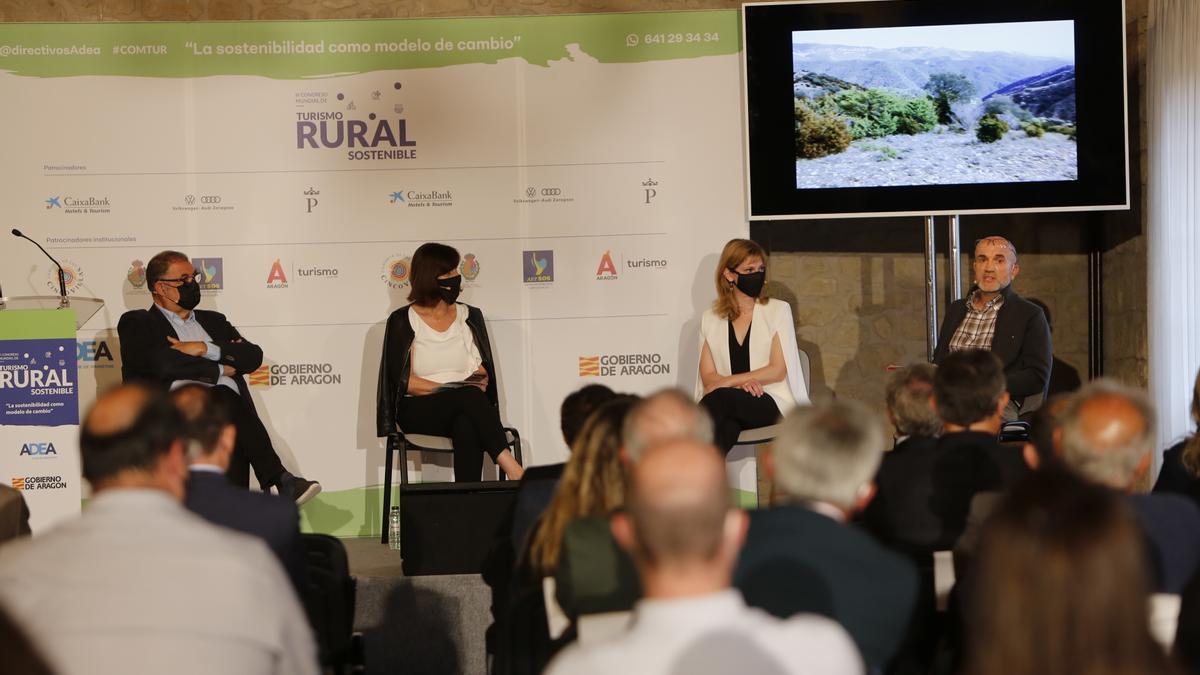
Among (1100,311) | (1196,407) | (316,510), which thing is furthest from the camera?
(1100,311)

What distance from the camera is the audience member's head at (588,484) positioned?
9.57ft

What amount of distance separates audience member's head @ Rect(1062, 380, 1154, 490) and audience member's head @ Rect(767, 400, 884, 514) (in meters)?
0.49

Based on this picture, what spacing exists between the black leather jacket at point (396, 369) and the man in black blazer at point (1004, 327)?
2.18 meters

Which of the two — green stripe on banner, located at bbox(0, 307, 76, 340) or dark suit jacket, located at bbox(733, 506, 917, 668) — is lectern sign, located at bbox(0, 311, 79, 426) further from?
dark suit jacket, located at bbox(733, 506, 917, 668)

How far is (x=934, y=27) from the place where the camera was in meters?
6.90

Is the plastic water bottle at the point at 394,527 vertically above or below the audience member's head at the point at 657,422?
below

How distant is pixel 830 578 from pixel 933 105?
16.6 ft

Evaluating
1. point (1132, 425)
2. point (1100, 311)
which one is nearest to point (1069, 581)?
point (1132, 425)

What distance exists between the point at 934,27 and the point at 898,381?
340 centimetres

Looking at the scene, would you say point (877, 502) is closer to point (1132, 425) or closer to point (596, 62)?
point (1132, 425)

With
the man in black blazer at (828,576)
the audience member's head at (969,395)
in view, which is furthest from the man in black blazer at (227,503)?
the audience member's head at (969,395)

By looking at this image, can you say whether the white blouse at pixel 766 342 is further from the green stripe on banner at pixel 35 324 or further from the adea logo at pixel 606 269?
the green stripe on banner at pixel 35 324

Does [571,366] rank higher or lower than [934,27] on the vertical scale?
lower

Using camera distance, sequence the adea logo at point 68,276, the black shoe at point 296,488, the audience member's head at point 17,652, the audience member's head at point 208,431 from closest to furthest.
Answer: the audience member's head at point 17,652, the audience member's head at point 208,431, the black shoe at point 296,488, the adea logo at point 68,276
